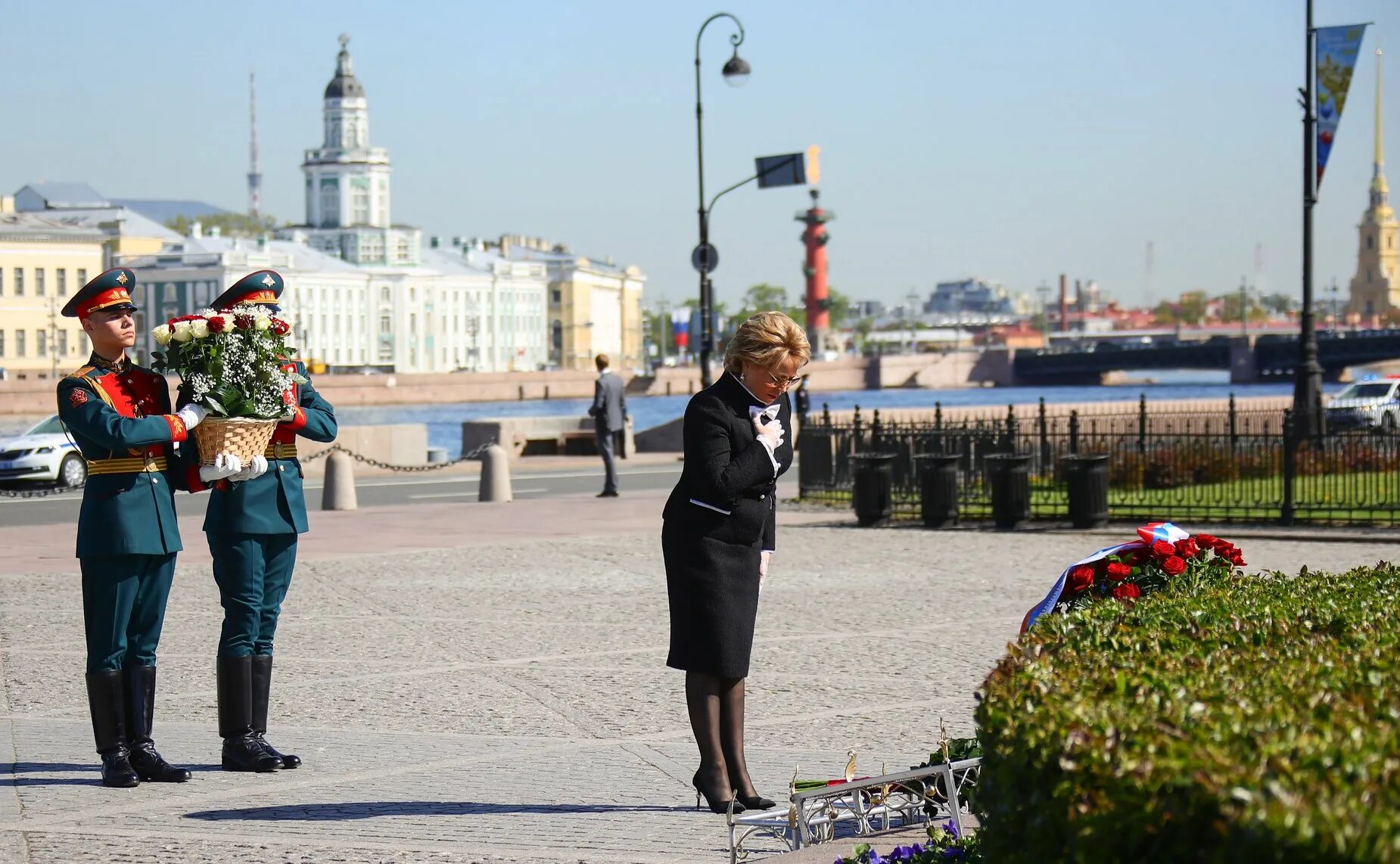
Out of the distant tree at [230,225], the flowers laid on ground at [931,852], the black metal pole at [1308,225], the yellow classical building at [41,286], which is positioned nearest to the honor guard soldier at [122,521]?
the flowers laid on ground at [931,852]

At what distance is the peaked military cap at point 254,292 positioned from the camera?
22.7ft

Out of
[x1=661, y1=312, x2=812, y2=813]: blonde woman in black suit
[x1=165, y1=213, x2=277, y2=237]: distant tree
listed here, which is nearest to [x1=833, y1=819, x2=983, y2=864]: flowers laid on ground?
[x1=661, y1=312, x2=812, y2=813]: blonde woman in black suit

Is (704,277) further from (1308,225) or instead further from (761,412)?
(761,412)

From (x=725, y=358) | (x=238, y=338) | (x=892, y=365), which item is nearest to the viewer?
(x=725, y=358)

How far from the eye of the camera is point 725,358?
5.77 metres

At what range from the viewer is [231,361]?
21.6 feet

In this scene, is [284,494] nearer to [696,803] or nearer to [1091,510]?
[696,803]

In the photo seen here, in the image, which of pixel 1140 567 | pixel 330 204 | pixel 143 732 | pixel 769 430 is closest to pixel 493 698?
pixel 143 732

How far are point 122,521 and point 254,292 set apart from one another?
1058 millimetres

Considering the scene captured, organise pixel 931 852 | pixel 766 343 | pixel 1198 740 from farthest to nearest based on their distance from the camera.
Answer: pixel 766 343
pixel 931 852
pixel 1198 740

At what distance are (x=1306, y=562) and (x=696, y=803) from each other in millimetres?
9291

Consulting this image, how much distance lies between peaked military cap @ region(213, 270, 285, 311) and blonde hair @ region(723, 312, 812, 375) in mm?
2037

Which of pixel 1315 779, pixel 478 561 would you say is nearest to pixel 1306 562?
pixel 478 561

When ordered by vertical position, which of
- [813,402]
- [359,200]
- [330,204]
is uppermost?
[359,200]
